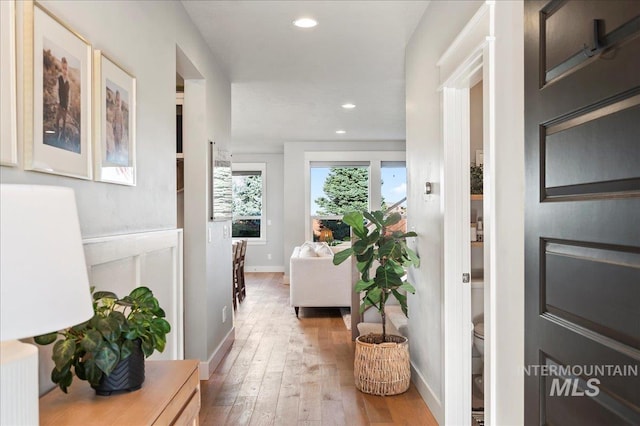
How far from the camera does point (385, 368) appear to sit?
352 cm

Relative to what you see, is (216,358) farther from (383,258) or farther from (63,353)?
(63,353)

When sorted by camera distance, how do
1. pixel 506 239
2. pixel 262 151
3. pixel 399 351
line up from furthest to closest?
pixel 262 151 → pixel 399 351 → pixel 506 239

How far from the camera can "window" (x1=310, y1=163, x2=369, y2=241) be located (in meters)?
9.66

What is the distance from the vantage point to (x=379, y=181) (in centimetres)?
959

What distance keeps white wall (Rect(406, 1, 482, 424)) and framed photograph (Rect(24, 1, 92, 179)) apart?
1.81 m

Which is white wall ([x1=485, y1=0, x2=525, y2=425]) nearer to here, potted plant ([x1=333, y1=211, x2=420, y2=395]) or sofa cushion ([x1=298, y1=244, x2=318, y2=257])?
potted plant ([x1=333, y1=211, x2=420, y2=395])

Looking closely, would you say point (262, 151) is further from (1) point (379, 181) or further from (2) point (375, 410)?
(2) point (375, 410)

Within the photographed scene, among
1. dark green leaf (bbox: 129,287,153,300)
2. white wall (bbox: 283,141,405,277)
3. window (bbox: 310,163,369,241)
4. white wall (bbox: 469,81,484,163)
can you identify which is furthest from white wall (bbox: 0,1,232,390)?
window (bbox: 310,163,369,241)

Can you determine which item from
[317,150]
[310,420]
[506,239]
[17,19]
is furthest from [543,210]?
[317,150]

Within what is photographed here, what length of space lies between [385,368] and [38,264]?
9.79 feet

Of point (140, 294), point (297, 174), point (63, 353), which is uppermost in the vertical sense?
point (297, 174)

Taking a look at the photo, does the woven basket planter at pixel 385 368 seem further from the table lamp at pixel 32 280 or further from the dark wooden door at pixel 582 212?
the table lamp at pixel 32 280

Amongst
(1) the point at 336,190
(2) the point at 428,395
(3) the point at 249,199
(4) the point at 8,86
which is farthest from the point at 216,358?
(3) the point at 249,199

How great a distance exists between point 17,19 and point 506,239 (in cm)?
178
